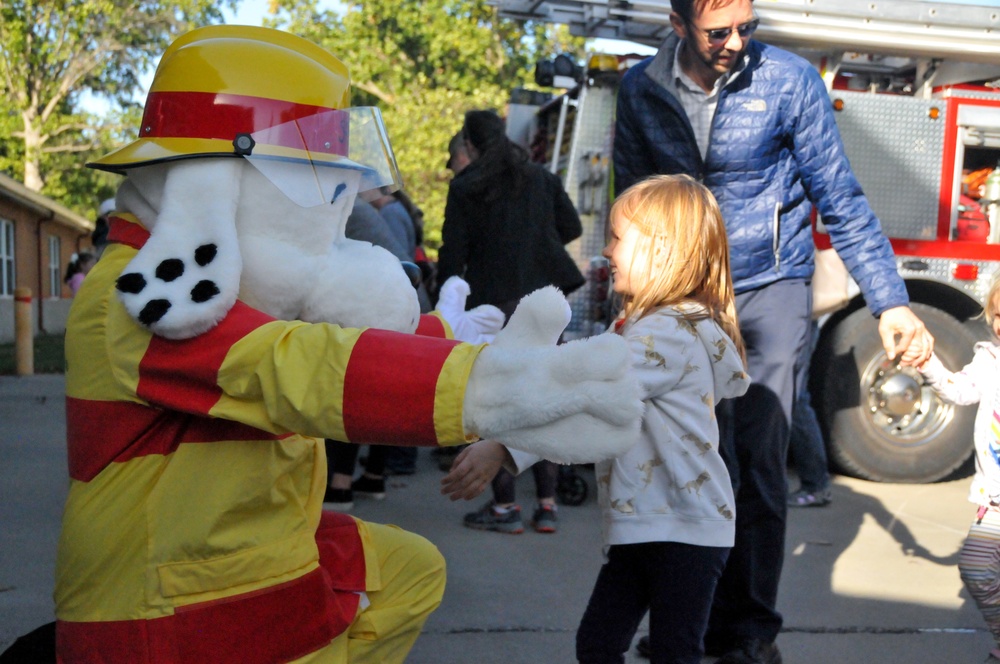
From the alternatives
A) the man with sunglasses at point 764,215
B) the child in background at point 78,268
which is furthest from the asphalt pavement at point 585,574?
the child in background at point 78,268

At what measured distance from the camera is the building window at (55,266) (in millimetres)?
Result: 30344

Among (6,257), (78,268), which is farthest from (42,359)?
(6,257)

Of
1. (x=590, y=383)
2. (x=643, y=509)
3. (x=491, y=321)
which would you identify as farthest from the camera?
(x=491, y=321)

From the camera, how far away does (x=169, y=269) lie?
68.4 inches

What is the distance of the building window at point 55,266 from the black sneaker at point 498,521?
27.7m

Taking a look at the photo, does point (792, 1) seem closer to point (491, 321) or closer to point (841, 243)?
point (841, 243)

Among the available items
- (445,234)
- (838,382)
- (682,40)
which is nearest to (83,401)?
(682,40)

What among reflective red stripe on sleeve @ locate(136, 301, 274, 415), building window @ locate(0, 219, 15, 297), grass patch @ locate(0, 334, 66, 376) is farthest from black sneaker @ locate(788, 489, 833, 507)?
building window @ locate(0, 219, 15, 297)

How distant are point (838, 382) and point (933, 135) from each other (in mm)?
1628

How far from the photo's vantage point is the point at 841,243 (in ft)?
11.1

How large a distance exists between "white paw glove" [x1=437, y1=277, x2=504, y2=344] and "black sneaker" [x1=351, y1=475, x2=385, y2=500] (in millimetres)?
2999

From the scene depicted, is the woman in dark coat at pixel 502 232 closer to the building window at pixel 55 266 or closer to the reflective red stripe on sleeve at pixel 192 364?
the reflective red stripe on sleeve at pixel 192 364

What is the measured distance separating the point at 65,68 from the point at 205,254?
3080 cm

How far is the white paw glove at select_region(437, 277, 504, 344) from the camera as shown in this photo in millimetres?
2646
